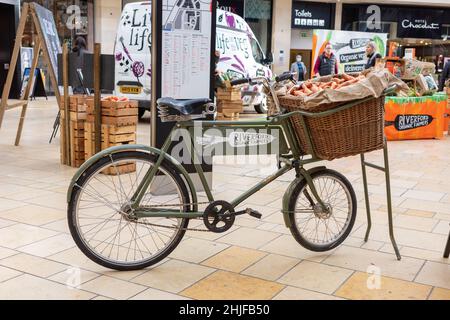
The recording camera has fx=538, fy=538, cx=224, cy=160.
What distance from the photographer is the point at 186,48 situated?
190 inches

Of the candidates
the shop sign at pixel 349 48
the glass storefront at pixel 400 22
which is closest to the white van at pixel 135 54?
the shop sign at pixel 349 48

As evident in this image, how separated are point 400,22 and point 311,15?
4061 millimetres

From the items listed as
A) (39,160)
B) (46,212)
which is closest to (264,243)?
(46,212)

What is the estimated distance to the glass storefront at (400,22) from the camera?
23.0 m

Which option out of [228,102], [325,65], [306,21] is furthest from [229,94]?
[306,21]

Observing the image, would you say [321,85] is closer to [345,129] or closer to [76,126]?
[345,129]

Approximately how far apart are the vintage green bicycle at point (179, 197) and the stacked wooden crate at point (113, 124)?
2.06 meters

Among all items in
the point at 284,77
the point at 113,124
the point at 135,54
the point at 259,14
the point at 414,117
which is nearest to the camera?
the point at 284,77

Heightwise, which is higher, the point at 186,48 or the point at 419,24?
the point at 419,24

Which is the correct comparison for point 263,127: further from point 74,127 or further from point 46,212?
point 74,127

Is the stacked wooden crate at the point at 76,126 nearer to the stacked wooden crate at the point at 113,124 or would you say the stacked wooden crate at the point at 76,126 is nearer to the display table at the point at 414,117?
the stacked wooden crate at the point at 113,124

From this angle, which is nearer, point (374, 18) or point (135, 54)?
point (135, 54)

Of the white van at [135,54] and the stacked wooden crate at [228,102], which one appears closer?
the white van at [135,54]
